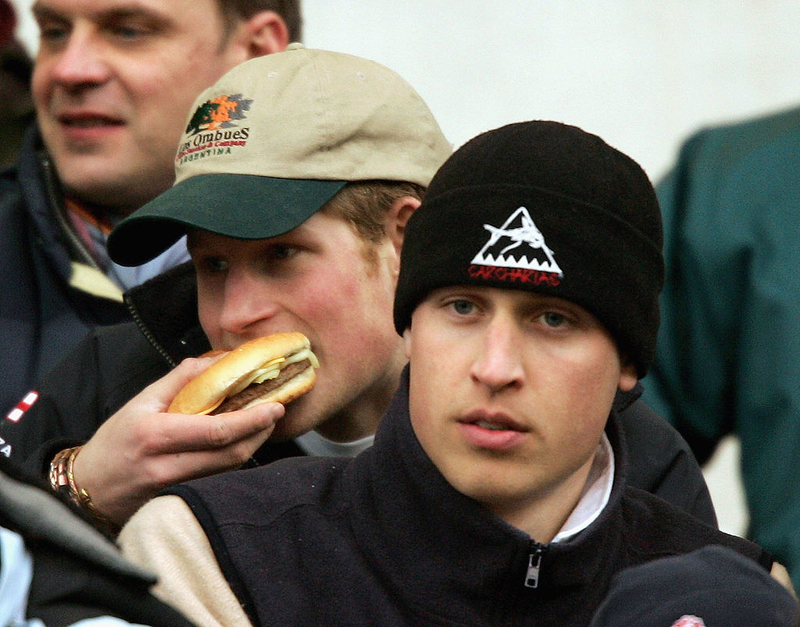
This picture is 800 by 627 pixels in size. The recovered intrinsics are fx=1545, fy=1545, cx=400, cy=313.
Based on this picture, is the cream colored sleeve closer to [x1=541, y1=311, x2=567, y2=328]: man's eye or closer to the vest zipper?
the vest zipper

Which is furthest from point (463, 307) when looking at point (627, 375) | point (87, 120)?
point (87, 120)

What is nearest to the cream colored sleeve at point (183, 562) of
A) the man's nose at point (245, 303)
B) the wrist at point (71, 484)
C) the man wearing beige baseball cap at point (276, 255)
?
the man wearing beige baseball cap at point (276, 255)

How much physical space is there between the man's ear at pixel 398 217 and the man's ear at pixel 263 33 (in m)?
1.20

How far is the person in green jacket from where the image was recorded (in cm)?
266

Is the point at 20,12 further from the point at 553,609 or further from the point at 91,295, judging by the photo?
the point at 553,609

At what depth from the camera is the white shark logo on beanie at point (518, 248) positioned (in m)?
2.19

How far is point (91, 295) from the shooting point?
3.73m

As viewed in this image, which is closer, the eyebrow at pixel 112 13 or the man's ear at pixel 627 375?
the man's ear at pixel 627 375

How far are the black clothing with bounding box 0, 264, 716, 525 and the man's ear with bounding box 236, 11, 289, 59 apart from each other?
1.02 meters

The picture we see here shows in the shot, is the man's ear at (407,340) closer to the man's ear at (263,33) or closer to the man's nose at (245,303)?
the man's nose at (245,303)

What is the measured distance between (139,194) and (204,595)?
1803 mm

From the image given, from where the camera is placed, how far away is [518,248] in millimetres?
2203

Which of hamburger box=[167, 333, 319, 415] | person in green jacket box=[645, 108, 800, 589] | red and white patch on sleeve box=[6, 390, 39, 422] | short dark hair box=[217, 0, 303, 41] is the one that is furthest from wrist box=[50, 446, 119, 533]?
short dark hair box=[217, 0, 303, 41]

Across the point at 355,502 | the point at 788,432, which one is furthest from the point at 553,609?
the point at 788,432
